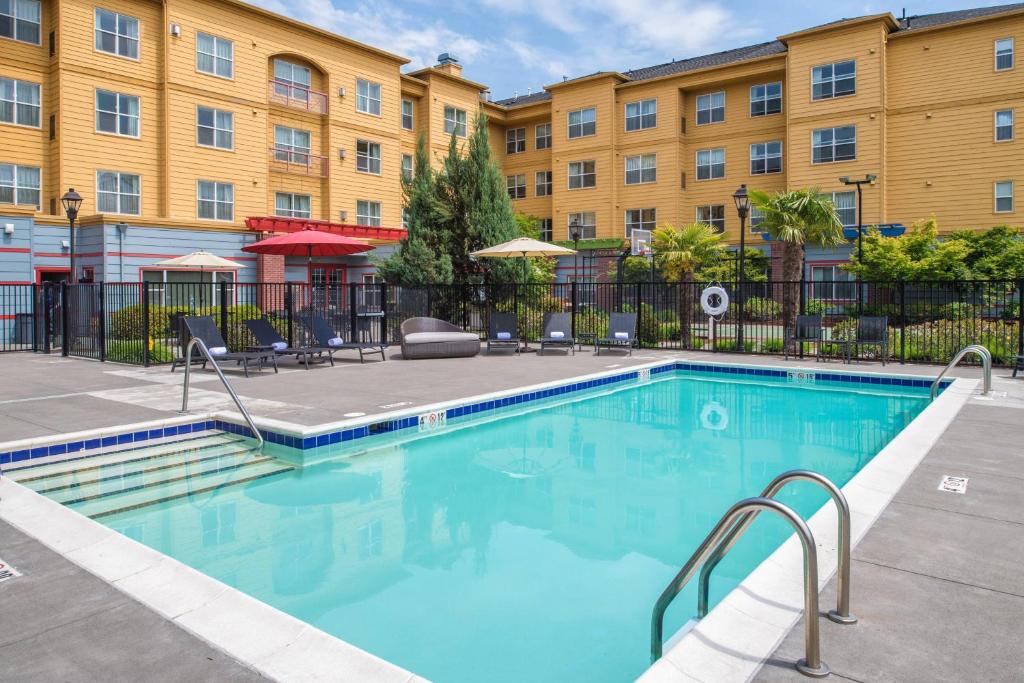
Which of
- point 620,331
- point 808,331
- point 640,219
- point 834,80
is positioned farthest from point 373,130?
point 808,331

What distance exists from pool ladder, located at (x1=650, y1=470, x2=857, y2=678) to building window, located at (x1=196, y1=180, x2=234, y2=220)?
26412mm

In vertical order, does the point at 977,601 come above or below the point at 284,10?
below

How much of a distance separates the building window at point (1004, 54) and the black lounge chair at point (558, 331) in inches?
855

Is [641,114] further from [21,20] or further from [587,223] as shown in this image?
[21,20]

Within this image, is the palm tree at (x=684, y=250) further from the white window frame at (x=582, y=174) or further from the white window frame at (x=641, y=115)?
the white window frame at (x=582, y=174)

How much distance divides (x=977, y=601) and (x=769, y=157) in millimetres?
32160

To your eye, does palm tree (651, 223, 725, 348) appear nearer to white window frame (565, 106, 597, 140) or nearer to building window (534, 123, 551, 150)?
white window frame (565, 106, 597, 140)

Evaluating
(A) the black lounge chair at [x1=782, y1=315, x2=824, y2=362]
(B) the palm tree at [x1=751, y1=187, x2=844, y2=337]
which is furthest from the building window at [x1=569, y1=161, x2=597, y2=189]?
(A) the black lounge chair at [x1=782, y1=315, x2=824, y2=362]

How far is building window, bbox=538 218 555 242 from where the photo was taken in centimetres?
3892

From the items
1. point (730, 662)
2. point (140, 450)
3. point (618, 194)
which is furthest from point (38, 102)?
point (730, 662)

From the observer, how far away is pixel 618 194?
118ft

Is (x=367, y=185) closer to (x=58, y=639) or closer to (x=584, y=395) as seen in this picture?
(x=584, y=395)

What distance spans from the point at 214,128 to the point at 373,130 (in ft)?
24.5

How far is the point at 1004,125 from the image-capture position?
26.7 meters
